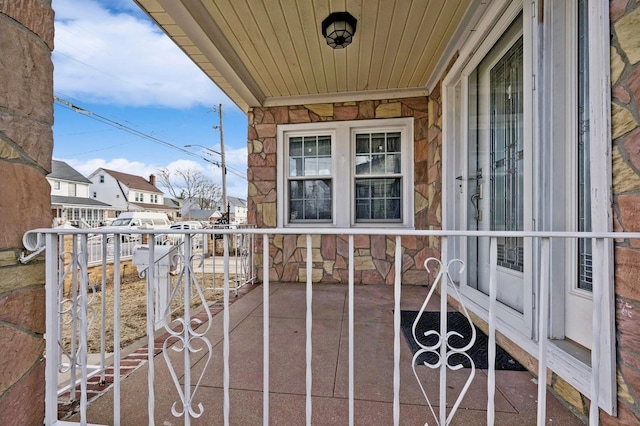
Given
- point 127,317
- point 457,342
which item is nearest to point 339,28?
point 457,342

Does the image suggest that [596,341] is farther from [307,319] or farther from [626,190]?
[307,319]

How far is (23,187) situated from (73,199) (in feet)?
66.7

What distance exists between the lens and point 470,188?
2490 mm

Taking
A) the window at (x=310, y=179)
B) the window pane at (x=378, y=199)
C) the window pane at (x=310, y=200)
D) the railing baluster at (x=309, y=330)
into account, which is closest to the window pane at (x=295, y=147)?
the window at (x=310, y=179)

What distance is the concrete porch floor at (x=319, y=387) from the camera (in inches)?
48.6

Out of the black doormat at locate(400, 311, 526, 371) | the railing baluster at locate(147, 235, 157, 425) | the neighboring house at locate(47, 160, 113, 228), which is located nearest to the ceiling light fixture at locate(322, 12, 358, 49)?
the railing baluster at locate(147, 235, 157, 425)

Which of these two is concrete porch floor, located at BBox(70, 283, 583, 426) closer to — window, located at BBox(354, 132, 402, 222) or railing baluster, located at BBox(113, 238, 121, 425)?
railing baluster, located at BBox(113, 238, 121, 425)

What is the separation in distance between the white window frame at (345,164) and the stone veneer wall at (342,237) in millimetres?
73

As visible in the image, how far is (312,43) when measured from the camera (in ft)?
8.25

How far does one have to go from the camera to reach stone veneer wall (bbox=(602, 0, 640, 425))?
3.23ft

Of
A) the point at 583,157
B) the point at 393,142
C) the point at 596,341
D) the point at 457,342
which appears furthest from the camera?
the point at 393,142

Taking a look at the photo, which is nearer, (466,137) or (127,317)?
(466,137)

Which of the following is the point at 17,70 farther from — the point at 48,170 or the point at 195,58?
the point at 195,58

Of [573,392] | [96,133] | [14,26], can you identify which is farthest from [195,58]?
[96,133]
